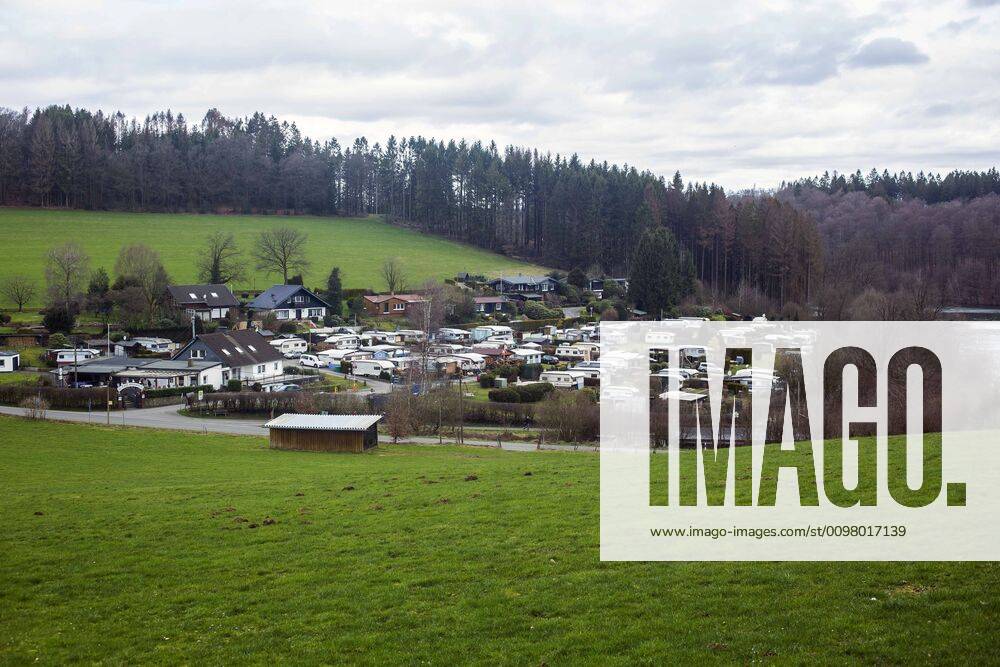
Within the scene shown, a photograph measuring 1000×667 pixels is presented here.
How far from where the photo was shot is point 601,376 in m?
42.4

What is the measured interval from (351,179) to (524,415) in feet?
312

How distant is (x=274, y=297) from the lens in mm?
68000

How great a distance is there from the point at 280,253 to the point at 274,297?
16.2 m

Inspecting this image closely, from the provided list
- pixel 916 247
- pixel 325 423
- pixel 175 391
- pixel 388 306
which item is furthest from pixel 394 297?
pixel 916 247

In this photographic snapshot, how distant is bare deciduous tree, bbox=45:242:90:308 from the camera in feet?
200

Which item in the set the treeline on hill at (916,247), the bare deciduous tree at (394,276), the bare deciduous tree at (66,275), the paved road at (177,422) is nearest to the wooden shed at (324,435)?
the paved road at (177,422)

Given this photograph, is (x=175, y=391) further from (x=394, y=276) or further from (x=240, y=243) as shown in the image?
(x=240, y=243)

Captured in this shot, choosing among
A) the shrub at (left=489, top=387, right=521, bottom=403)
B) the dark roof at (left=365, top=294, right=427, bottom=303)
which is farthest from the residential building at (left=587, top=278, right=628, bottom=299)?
the shrub at (left=489, top=387, right=521, bottom=403)

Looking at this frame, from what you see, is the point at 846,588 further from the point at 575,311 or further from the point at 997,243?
the point at 997,243

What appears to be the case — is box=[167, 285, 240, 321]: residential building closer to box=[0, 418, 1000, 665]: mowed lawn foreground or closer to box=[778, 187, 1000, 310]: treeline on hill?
box=[778, 187, 1000, 310]: treeline on hill

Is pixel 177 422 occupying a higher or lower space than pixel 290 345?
lower

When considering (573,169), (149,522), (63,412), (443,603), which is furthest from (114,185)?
(443,603)

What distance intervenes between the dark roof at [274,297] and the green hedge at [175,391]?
23.5 metres

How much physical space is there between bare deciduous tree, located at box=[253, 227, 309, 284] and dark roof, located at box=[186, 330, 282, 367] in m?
30.7
